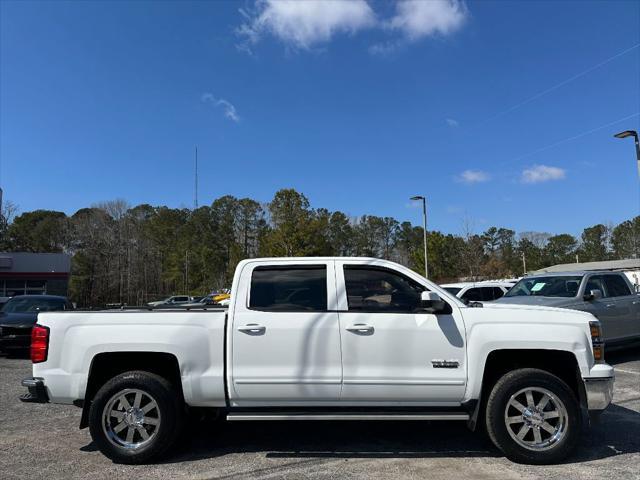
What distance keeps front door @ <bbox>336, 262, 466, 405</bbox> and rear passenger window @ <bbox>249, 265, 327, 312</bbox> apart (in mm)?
359

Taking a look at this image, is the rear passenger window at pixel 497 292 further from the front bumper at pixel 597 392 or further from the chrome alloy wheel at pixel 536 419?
the chrome alloy wheel at pixel 536 419

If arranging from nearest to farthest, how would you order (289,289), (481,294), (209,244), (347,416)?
1. (347,416)
2. (289,289)
3. (481,294)
4. (209,244)

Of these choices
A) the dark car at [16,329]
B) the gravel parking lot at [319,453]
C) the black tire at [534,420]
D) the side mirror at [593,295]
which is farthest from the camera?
the dark car at [16,329]

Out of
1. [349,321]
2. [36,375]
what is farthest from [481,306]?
[36,375]

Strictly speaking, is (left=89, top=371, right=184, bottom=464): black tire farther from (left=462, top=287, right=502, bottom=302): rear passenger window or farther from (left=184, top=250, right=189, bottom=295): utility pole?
(left=184, top=250, right=189, bottom=295): utility pole

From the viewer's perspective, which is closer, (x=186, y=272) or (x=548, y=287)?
(x=548, y=287)

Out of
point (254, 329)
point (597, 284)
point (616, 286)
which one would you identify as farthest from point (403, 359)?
point (616, 286)

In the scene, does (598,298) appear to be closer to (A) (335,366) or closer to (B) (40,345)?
(A) (335,366)

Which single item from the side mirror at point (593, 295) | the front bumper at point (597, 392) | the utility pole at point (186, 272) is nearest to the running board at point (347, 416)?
the front bumper at point (597, 392)

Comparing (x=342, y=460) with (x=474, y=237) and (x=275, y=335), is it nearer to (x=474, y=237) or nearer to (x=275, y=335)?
(x=275, y=335)

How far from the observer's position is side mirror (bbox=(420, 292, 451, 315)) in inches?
187

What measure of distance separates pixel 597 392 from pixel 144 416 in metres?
4.29

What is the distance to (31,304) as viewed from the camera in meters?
14.1

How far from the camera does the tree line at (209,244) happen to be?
192ft
